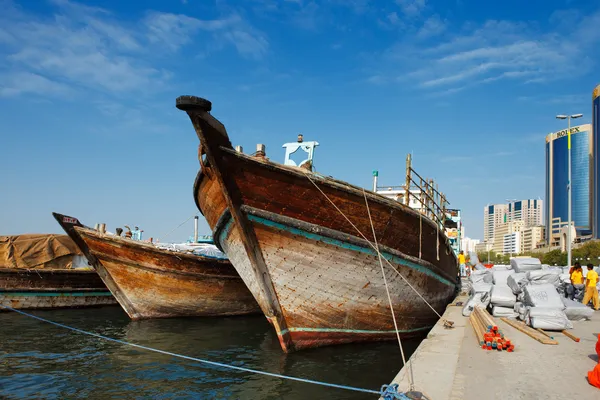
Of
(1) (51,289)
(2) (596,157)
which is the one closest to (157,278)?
(1) (51,289)

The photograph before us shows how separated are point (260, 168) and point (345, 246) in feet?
6.88

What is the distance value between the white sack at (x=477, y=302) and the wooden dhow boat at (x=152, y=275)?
7.36 metres

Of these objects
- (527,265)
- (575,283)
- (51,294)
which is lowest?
(51,294)

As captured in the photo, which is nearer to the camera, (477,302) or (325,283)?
Answer: (325,283)

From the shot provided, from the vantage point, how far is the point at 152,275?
1295cm

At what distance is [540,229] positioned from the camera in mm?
160625

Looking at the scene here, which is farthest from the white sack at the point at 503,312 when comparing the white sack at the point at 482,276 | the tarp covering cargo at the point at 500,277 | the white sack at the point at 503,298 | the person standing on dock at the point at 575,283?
the person standing on dock at the point at 575,283

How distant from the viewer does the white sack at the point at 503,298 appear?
8.93 m

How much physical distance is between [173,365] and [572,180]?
498ft

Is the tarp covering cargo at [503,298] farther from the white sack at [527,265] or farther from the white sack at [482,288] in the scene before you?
the white sack at [527,265]

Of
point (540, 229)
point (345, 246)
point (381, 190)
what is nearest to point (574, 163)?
point (540, 229)

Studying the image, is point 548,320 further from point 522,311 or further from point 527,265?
point 527,265

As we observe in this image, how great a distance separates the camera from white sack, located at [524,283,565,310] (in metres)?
7.66

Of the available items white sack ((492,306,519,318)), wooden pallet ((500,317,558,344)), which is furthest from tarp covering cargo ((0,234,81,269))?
wooden pallet ((500,317,558,344))
